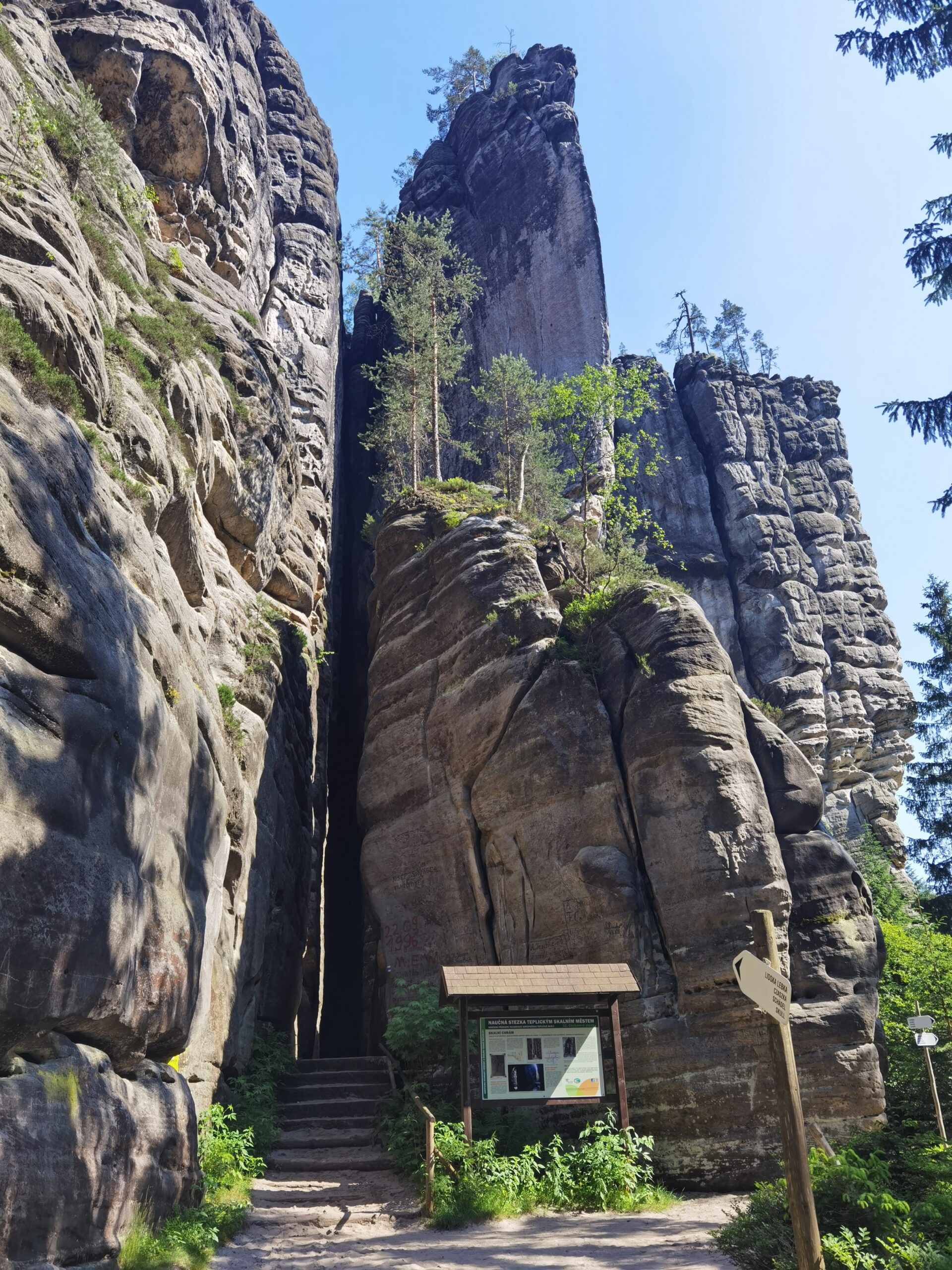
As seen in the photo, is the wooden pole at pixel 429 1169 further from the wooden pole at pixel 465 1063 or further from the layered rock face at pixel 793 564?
the layered rock face at pixel 793 564

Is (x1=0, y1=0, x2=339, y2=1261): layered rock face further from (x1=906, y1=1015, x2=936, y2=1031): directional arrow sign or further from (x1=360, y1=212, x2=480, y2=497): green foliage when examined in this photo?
(x1=906, y1=1015, x2=936, y2=1031): directional arrow sign

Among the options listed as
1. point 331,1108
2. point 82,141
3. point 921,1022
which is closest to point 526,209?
point 82,141

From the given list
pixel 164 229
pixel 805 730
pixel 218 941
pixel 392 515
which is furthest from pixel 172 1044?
pixel 805 730

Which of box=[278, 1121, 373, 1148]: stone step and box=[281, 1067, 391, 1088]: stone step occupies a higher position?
box=[281, 1067, 391, 1088]: stone step

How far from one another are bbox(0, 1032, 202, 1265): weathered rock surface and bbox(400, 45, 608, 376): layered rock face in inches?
1338

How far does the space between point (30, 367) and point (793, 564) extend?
34.2 meters

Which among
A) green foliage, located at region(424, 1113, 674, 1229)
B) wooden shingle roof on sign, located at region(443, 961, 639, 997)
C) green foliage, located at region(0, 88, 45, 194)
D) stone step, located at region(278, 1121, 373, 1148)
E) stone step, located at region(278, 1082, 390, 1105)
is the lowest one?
green foliage, located at region(424, 1113, 674, 1229)

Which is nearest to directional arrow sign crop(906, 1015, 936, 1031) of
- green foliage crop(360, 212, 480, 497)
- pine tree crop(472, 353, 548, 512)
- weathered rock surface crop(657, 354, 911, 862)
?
green foliage crop(360, 212, 480, 497)

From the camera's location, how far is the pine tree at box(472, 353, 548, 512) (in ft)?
102

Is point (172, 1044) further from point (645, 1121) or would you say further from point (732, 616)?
point (732, 616)

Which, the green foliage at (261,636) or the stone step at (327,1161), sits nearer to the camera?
the stone step at (327,1161)

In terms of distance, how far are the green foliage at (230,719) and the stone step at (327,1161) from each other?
663 cm

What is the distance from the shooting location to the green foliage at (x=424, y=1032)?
47.4 ft

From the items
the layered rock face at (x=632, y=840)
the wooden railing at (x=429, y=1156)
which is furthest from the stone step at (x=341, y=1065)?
the wooden railing at (x=429, y=1156)
